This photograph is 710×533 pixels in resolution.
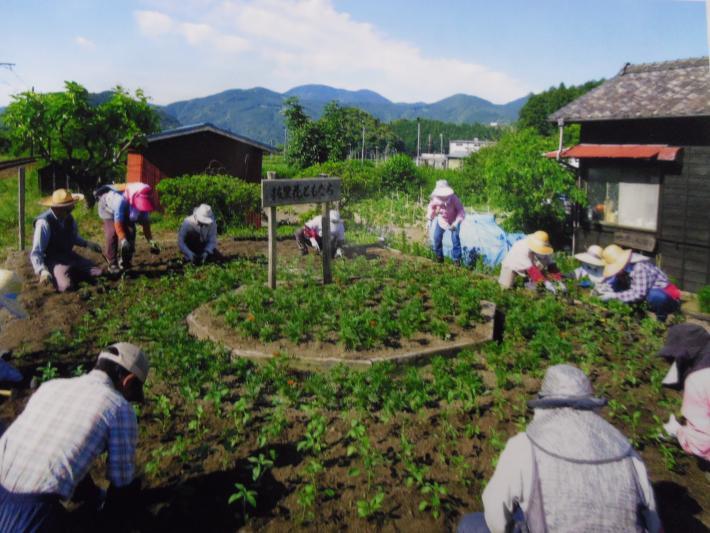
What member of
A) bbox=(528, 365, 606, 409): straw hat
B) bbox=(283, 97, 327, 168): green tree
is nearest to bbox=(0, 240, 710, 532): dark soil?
bbox=(528, 365, 606, 409): straw hat

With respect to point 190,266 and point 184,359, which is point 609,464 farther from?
point 190,266

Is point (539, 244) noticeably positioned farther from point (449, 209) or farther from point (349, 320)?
point (349, 320)

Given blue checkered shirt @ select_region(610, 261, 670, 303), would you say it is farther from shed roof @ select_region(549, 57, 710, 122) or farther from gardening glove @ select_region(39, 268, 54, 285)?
gardening glove @ select_region(39, 268, 54, 285)

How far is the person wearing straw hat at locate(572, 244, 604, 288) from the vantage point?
849cm

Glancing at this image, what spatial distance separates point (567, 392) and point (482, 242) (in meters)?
9.25

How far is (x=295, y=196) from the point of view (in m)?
7.93

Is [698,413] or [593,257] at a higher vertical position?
[593,257]

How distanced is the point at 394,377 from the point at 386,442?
1256 mm

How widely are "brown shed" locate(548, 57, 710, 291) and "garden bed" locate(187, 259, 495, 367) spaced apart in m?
5.97

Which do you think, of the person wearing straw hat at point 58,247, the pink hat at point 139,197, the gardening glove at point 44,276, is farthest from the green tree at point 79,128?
the gardening glove at point 44,276

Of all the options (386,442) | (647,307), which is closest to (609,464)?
(386,442)

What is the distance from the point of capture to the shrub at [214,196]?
14.2 m

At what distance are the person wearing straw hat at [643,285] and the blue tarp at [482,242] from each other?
3.54 metres

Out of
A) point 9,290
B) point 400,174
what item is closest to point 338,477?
point 9,290
